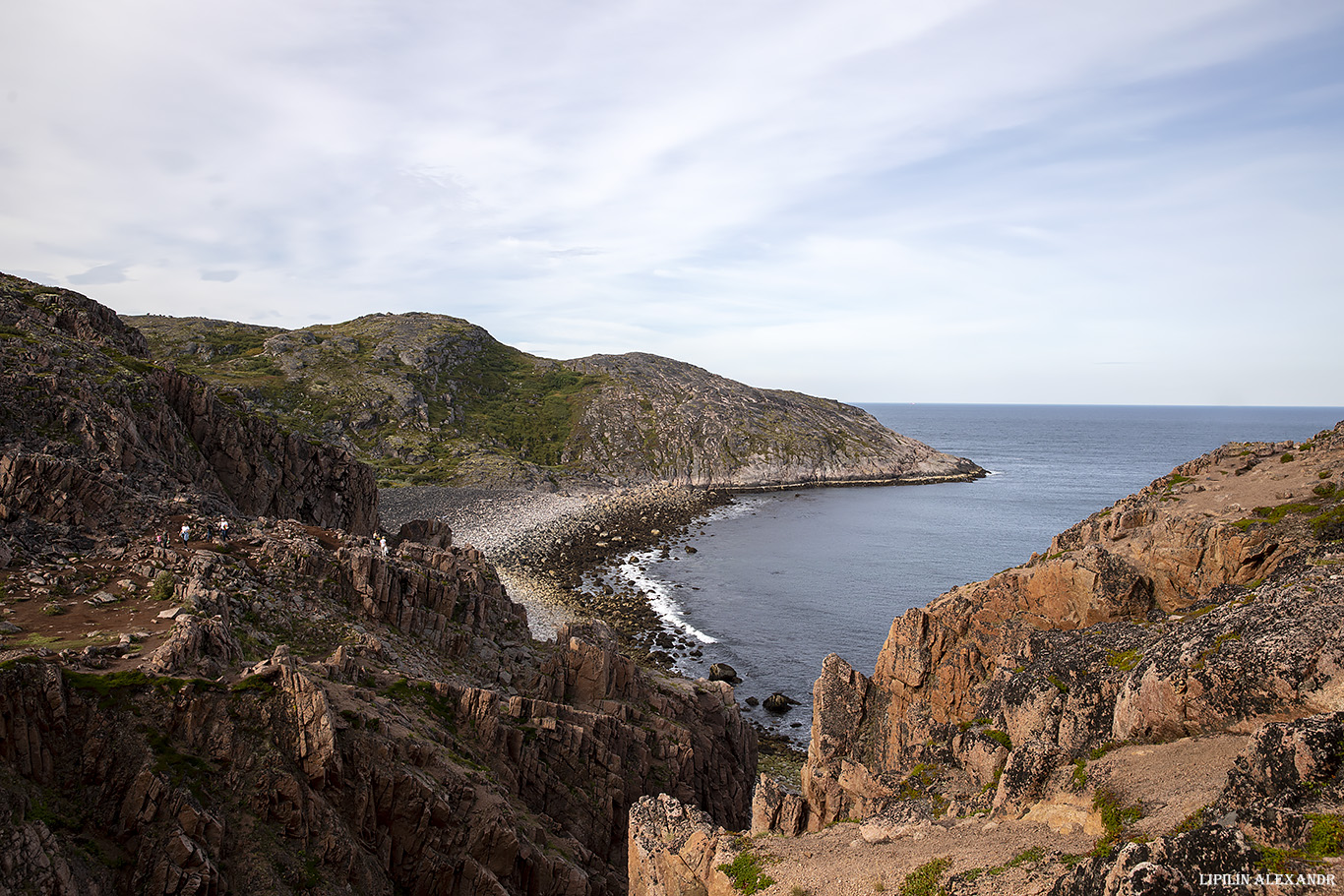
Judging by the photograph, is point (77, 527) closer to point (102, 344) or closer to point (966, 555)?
point (102, 344)

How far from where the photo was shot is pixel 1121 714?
63.4 ft

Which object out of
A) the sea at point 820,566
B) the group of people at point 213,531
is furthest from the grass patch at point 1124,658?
the group of people at point 213,531

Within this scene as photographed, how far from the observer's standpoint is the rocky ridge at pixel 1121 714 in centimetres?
1271

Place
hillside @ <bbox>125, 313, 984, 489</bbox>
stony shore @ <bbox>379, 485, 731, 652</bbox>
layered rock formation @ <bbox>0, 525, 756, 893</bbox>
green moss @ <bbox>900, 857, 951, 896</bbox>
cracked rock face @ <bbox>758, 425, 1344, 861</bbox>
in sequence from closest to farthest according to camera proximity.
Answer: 1. green moss @ <bbox>900, 857, 951, 896</bbox>
2. cracked rock face @ <bbox>758, 425, 1344, 861</bbox>
3. layered rock formation @ <bbox>0, 525, 756, 893</bbox>
4. stony shore @ <bbox>379, 485, 731, 652</bbox>
5. hillside @ <bbox>125, 313, 984, 489</bbox>

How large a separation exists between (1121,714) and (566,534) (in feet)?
332

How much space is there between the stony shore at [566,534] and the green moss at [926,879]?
169 ft

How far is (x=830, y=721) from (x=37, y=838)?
90.5 feet

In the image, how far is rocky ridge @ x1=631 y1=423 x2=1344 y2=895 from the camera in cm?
1271

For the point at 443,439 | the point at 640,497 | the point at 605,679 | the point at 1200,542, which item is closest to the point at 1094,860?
the point at 1200,542

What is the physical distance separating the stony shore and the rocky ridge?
1580 inches

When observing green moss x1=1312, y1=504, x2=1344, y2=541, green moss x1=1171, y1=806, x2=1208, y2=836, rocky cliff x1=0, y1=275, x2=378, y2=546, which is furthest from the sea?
green moss x1=1171, y1=806, x2=1208, y2=836

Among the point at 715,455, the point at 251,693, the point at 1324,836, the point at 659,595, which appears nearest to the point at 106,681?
the point at 251,693

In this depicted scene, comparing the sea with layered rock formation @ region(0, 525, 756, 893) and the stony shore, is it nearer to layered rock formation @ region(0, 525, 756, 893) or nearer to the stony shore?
the stony shore

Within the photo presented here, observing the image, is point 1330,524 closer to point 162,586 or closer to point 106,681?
point 106,681
